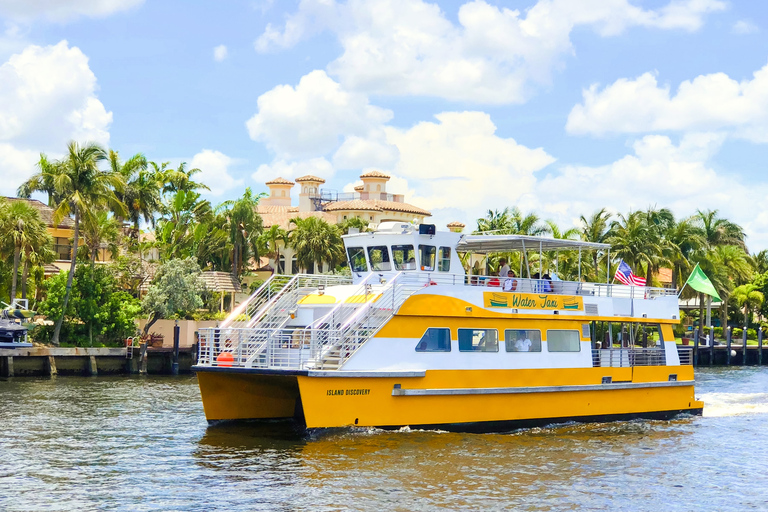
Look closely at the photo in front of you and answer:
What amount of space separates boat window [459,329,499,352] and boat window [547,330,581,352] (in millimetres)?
1958

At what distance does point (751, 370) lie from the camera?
5512cm

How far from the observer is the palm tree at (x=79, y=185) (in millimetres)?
42188

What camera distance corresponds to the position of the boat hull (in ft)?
68.9

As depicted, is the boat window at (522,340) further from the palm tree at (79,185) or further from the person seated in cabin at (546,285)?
the palm tree at (79,185)

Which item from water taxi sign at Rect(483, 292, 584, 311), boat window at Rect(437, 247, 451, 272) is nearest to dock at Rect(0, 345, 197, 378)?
boat window at Rect(437, 247, 451, 272)

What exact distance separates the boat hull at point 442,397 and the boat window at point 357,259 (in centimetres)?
397

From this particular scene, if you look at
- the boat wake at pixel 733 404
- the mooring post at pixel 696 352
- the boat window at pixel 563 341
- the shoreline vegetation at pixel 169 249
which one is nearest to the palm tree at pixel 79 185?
the shoreline vegetation at pixel 169 249

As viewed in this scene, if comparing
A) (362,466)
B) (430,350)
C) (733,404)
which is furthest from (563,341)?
(733,404)

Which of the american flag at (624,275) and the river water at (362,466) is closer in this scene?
the river water at (362,466)

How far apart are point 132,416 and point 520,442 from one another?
442 inches

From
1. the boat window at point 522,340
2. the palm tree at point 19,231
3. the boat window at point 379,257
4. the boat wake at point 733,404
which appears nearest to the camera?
the boat window at point 522,340

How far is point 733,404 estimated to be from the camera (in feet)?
111

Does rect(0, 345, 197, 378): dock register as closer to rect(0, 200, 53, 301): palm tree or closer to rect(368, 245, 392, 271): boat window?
rect(0, 200, 53, 301): palm tree

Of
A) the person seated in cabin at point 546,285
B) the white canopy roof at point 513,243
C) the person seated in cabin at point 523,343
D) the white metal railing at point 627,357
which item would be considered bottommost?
the white metal railing at point 627,357
